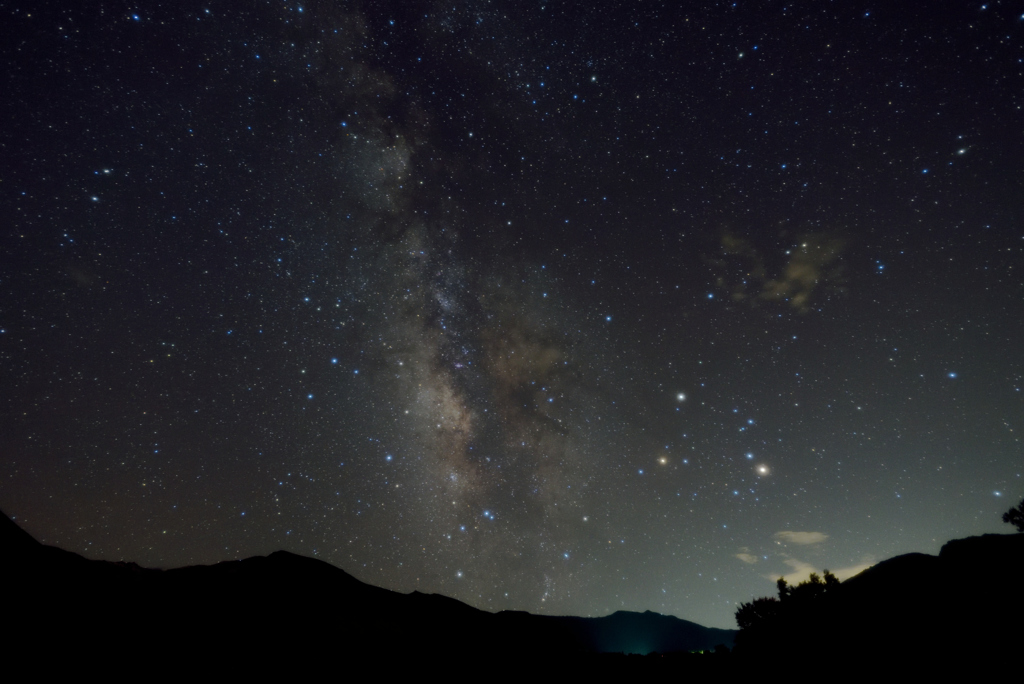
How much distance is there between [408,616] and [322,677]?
362 centimetres

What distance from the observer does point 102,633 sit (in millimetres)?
6363

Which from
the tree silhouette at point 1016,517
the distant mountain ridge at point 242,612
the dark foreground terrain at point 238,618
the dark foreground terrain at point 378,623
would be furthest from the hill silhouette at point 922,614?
the tree silhouette at point 1016,517

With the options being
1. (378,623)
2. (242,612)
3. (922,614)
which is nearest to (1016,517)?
(922,614)

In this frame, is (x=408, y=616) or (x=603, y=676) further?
(x=408, y=616)

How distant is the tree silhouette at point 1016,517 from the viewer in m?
19.0

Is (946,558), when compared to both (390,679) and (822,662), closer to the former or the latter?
(822,662)

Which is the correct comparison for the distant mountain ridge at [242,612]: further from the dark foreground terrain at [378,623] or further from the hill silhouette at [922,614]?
the hill silhouette at [922,614]

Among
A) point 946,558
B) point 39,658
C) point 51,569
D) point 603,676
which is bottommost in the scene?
point 603,676

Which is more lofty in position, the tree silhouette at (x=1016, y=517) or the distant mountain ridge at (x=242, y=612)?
the tree silhouette at (x=1016, y=517)

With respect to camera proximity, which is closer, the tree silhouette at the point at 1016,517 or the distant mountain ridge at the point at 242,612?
the distant mountain ridge at the point at 242,612

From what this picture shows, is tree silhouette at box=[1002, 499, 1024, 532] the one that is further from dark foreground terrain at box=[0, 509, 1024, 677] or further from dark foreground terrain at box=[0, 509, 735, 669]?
dark foreground terrain at box=[0, 509, 735, 669]

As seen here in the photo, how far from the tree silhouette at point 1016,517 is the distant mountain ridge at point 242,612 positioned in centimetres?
2392

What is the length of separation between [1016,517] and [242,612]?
3321 centimetres

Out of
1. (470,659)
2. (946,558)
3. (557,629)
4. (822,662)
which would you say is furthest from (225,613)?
(946,558)
